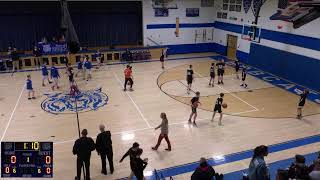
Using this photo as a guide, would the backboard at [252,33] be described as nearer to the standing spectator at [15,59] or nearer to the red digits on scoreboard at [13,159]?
the standing spectator at [15,59]

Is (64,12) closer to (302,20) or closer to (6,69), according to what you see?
(302,20)

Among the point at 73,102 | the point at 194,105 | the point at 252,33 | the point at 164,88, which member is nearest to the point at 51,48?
the point at 73,102

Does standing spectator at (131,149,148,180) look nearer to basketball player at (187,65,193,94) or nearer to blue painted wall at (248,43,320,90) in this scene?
basketball player at (187,65,193,94)

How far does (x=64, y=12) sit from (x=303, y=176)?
6.49m

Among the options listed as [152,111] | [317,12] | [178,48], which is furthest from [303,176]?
A: [178,48]

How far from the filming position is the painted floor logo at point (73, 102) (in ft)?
46.9

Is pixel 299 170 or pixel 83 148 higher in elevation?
pixel 299 170

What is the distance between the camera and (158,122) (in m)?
13.0

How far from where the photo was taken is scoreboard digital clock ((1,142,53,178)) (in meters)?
6.79

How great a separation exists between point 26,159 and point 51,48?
16956 mm

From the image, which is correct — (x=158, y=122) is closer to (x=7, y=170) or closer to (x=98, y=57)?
(x=7, y=170)

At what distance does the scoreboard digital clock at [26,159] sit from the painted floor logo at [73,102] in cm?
718

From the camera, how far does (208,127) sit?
12.6 m

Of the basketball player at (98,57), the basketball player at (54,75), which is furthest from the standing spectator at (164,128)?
the basketball player at (98,57)
